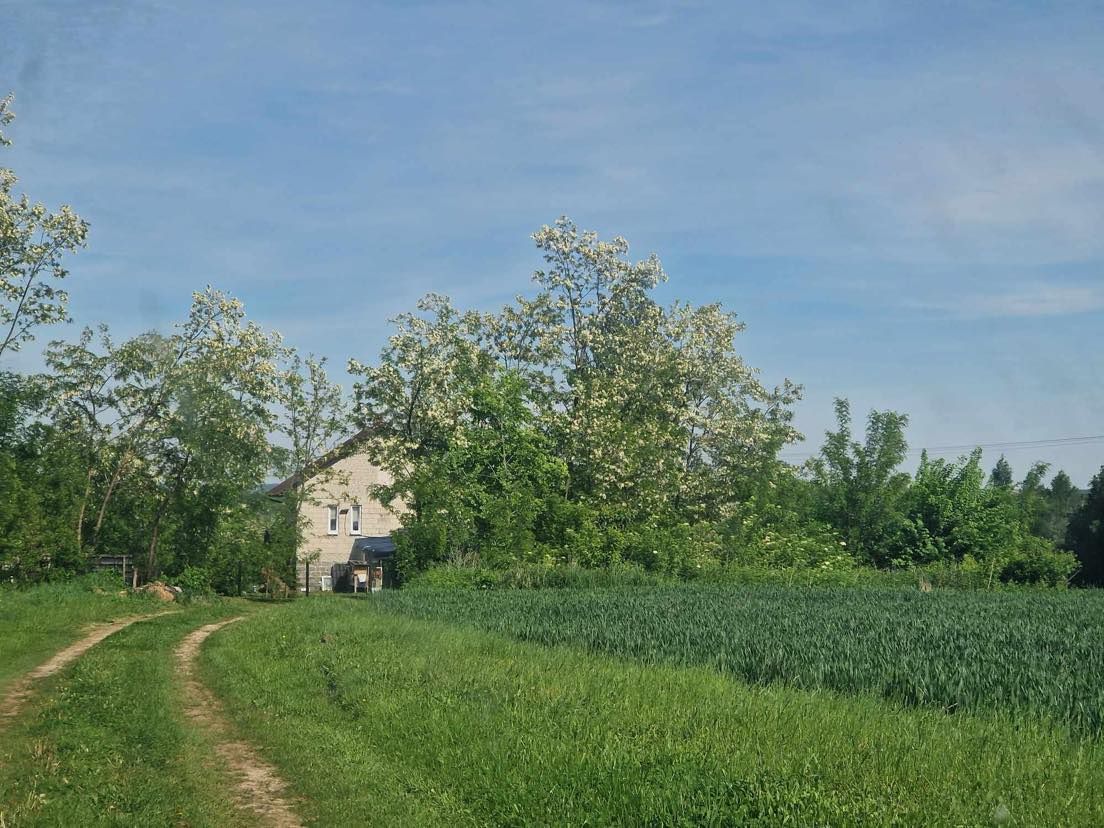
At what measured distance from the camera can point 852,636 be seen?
17.9 metres

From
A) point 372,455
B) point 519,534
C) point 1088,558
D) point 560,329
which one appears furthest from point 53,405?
point 1088,558

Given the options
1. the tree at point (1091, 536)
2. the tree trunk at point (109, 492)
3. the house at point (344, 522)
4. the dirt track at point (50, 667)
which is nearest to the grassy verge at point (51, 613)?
the dirt track at point (50, 667)

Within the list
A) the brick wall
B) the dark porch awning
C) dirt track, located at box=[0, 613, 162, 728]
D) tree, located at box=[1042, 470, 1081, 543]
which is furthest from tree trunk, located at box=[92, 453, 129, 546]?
tree, located at box=[1042, 470, 1081, 543]

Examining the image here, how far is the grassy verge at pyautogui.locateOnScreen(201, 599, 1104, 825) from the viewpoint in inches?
305

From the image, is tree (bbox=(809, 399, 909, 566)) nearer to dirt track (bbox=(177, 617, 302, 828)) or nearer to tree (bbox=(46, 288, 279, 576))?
tree (bbox=(46, 288, 279, 576))

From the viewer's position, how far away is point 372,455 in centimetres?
4928

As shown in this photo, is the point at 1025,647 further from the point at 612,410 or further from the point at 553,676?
the point at 612,410

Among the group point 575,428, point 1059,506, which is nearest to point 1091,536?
point 575,428

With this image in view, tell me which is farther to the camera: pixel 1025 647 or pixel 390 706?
pixel 1025 647

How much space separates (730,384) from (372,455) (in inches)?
740

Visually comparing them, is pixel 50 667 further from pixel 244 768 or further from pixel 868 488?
pixel 868 488

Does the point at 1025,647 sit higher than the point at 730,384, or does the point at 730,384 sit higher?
the point at 730,384

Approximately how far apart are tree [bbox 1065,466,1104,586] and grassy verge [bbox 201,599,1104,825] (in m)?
53.8

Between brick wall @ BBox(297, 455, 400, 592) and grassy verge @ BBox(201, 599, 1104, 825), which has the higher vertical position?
brick wall @ BBox(297, 455, 400, 592)
